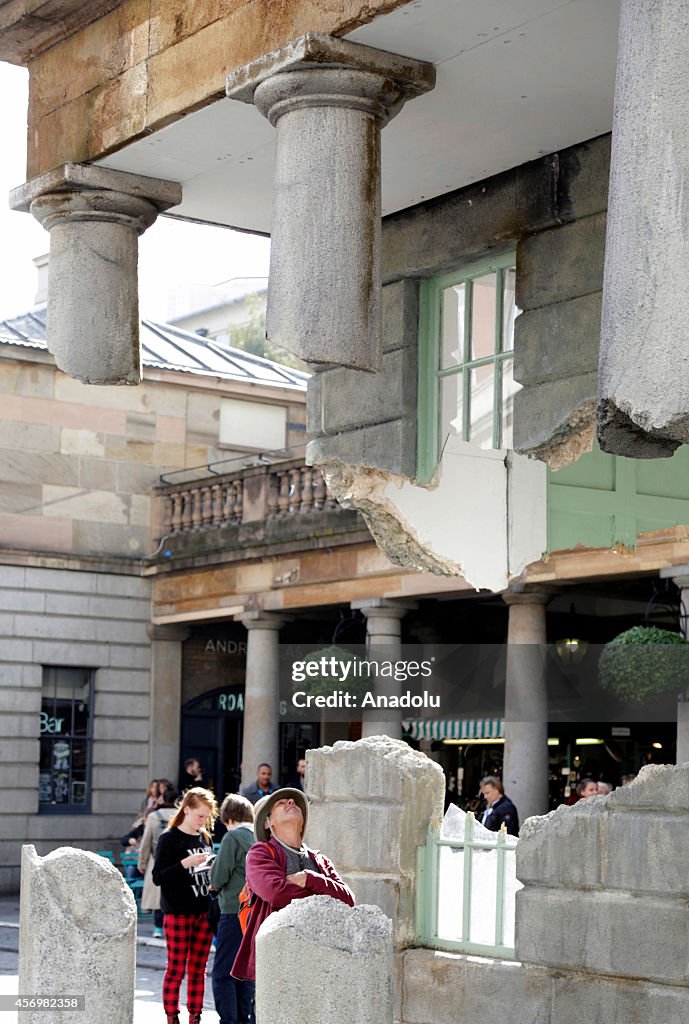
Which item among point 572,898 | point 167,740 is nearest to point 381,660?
point 167,740

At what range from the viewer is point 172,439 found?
31453 mm

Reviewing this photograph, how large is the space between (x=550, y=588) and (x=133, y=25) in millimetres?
16199

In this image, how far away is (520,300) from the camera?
8680 millimetres

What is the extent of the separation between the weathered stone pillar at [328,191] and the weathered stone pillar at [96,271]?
1.40 m

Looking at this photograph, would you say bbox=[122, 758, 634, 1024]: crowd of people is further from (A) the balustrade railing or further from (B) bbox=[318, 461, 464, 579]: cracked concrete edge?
(A) the balustrade railing

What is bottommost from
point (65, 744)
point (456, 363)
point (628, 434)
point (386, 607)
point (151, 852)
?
point (151, 852)

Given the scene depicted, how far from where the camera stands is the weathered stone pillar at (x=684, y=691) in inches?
790

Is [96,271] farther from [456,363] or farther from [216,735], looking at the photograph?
[216,735]

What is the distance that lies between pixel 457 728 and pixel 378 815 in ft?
48.7

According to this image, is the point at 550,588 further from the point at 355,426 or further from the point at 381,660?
the point at 355,426

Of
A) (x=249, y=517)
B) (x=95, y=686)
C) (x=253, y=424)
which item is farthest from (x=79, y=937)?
(x=253, y=424)

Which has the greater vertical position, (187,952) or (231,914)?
(231,914)

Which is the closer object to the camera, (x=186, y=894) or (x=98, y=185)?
(x=98, y=185)

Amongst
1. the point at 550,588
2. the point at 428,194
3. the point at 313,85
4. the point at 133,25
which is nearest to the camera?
the point at 313,85
